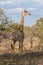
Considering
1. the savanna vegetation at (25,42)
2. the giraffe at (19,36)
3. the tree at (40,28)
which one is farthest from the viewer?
the tree at (40,28)

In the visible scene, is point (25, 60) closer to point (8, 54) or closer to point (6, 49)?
point (8, 54)

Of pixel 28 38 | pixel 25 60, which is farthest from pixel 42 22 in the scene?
pixel 25 60

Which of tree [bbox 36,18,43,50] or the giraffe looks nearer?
the giraffe

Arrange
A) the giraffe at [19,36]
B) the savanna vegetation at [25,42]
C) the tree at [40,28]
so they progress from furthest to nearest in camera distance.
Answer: the tree at [40,28] → the giraffe at [19,36] → the savanna vegetation at [25,42]

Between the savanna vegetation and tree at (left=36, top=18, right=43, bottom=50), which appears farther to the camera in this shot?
tree at (left=36, top=18, right=43, bottom=50)

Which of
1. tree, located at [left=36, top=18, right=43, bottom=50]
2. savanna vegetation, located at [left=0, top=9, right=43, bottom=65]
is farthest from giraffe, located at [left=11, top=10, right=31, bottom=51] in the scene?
tree, located at [left=36, top=18, right=43, bottom=50]

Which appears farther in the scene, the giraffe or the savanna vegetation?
the giraffe

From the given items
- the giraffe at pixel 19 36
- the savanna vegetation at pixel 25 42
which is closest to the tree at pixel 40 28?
the savanna vegetation at pixel 25 42

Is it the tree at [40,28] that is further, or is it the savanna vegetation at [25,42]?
the tree at [40,28]

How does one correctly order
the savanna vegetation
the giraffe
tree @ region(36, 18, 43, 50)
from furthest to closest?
tree @ region(36, 18, 43, 50) < the giraffe < the savanna vegetation

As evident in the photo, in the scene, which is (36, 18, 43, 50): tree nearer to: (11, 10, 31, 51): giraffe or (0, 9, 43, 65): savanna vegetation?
(0, 9, 43, 65): savanna vegetation

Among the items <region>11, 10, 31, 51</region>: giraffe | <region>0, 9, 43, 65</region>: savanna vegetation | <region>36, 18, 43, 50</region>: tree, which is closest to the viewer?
<region>0, 9, 43, 65</region>: savanna vegetation

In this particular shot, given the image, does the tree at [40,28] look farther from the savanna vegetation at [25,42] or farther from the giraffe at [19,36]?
the giraffe at [19,36]

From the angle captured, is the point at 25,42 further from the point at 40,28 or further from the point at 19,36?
the point at 40,28
